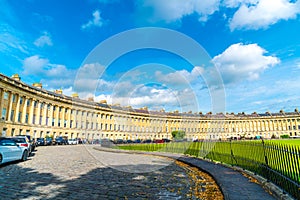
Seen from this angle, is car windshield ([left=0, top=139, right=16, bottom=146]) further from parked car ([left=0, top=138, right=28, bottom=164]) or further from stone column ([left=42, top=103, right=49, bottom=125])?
stone column ([left=42, top=103, right=49, bottom=125])

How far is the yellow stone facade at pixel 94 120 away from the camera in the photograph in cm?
5250

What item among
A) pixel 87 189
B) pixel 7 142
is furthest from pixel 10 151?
pixel 87 189

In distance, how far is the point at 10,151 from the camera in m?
13.4

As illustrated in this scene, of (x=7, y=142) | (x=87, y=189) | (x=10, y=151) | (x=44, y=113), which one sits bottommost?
(x=87, y=189)

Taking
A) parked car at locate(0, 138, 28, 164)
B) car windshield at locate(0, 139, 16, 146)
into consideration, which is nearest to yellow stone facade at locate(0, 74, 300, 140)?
parked car at locate(0, 138, 28, 164)

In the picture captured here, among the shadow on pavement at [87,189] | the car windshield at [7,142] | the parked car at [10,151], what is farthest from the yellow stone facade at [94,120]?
the shadow on pavement at [87,189]

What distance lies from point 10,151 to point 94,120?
71.9 metres

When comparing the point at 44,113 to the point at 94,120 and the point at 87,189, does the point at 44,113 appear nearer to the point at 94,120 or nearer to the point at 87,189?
the point at 94,120

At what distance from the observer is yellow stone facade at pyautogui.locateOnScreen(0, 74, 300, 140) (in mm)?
52500

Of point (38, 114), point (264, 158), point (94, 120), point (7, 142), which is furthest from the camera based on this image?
point (94, 120)

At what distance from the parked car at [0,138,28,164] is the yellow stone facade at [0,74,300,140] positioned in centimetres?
3077

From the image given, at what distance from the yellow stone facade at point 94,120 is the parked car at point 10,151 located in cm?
3077

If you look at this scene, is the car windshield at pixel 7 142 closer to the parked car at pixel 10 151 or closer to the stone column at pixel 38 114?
the parked car at pixel 10 151

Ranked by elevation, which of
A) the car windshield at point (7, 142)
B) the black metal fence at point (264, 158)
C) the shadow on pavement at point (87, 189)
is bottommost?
the shadow on pavement at point (87, 189)
